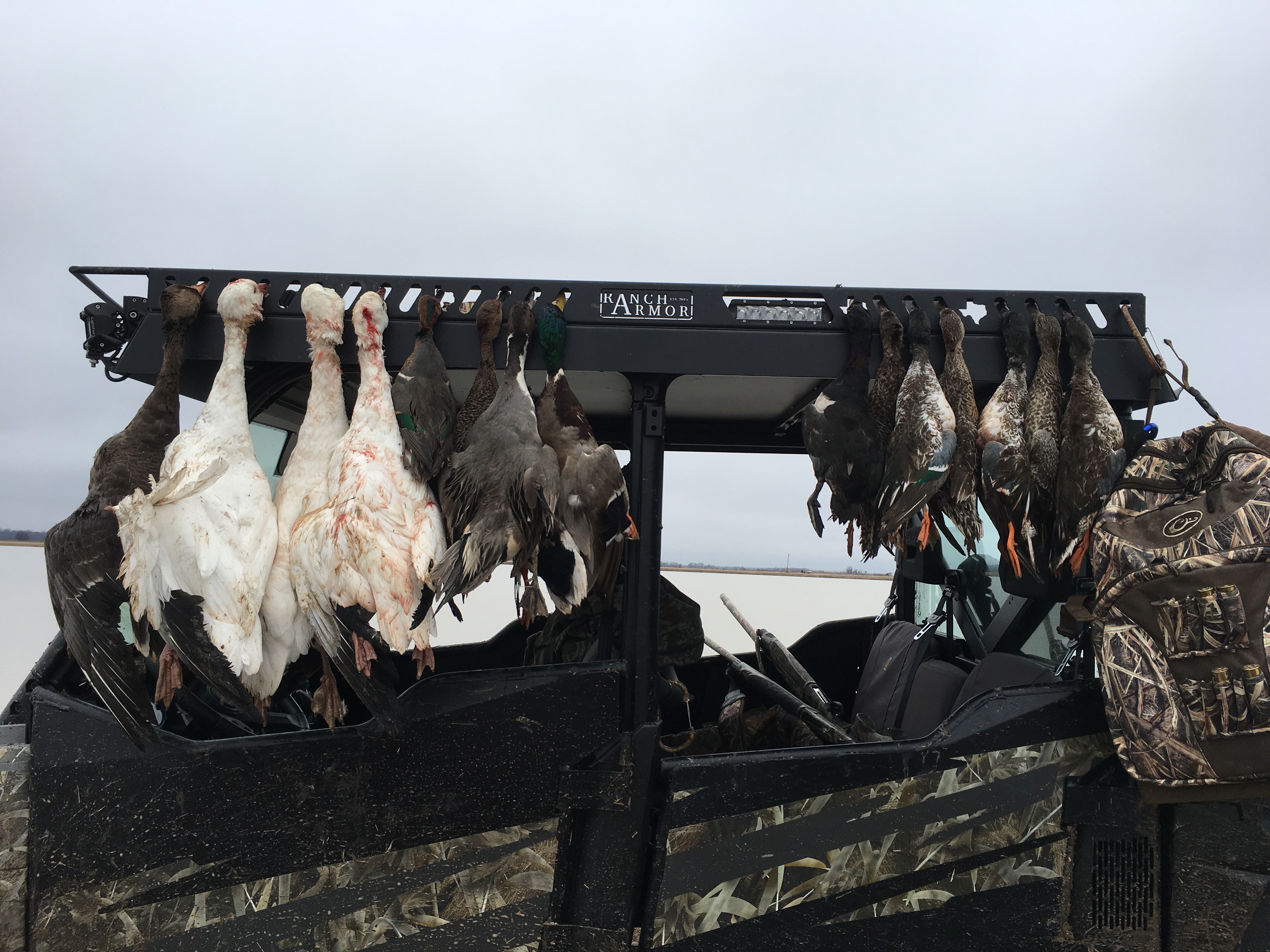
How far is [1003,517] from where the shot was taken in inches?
98.7

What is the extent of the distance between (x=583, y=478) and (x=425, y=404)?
516mm

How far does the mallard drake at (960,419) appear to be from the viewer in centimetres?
248

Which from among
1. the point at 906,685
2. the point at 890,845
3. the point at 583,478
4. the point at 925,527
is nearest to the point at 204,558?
the point at 583,478

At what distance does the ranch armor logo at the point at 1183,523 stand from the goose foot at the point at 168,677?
273cm

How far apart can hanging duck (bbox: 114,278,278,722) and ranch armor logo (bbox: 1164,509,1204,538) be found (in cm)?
248

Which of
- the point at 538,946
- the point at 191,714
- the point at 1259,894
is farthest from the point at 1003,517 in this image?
the point at 191,714

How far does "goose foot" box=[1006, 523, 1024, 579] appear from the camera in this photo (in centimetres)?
252

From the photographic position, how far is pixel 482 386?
8.17ft

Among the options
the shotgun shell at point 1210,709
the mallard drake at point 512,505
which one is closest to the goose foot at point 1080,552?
the shotgun shell at point 1210,709

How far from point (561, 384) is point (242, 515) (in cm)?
99

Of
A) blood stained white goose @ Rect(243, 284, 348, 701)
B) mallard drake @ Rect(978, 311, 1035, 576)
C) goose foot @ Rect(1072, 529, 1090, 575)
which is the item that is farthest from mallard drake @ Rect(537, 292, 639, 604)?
goose foot @ Rect(1072, 529, 1090, 575)

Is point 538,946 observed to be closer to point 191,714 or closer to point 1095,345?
point 191,714

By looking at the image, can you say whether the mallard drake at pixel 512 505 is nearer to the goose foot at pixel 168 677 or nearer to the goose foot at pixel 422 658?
the goose foot at pixel 422 658

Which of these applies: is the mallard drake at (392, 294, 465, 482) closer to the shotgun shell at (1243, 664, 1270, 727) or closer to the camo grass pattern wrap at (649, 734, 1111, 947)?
the camo grass pattern wrap at (649, 734, 1111, 947)
